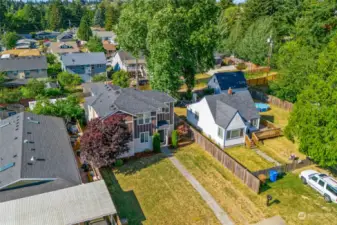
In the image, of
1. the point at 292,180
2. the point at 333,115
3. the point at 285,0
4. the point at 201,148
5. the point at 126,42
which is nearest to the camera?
the point at 333,115

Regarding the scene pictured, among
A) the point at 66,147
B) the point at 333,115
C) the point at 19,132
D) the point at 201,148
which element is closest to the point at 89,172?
the point at 66,147

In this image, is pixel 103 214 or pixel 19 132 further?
pixel 19 132

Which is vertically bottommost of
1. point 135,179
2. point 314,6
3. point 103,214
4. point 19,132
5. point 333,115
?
point 135,179

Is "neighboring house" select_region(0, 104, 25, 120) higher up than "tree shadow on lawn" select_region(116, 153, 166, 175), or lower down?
higher up

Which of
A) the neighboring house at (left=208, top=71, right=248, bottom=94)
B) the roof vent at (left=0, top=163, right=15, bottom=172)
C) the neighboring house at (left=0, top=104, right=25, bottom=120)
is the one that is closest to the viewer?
the roof vent at (left=0, top=163, right=15, bottom=172)

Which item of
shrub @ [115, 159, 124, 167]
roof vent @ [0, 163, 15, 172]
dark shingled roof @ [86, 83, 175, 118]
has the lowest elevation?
shrub @ [115, 159, 124, 167]

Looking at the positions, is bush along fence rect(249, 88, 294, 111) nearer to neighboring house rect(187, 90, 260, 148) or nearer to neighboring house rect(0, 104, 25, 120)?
neighboring house rect(187, 90, 260, 148)

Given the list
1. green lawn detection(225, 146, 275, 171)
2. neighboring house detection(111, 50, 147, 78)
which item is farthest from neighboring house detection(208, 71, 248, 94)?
neighboring house detection(111, 50, 147, 78)

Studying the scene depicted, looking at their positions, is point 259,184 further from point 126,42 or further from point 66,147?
point 126,42

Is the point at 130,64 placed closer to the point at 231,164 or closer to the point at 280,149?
the point at 280,149
